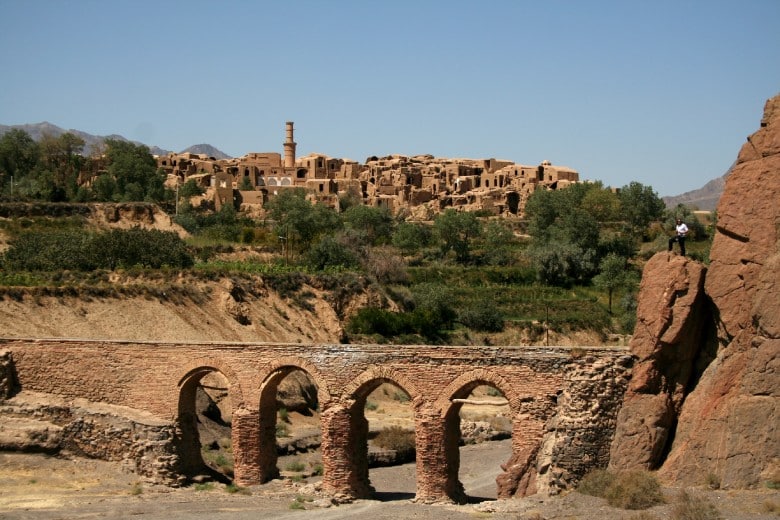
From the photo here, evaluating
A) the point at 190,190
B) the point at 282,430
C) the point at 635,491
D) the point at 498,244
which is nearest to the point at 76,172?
the point at 190,190

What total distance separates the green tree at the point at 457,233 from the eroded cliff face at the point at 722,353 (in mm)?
43569

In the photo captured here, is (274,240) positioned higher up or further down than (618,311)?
higher up

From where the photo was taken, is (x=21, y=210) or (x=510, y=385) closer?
(x=510, y=385)

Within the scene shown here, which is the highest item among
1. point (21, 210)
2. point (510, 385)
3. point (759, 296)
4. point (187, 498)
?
point (21, 210)

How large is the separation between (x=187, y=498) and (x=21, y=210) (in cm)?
3842

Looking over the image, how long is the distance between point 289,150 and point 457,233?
41670mm

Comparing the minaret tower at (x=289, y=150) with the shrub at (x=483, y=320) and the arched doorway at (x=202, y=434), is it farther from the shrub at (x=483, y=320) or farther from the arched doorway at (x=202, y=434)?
the arched doorway at (x=202, y=434)

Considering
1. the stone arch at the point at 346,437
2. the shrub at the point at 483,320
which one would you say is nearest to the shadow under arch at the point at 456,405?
the stone arch at the point at 346,437

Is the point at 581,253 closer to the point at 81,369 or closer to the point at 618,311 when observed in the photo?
the point at 618,311

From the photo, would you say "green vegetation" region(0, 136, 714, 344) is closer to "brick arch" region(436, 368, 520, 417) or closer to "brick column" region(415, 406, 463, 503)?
"brick column" region(415, 406, 463, 503)

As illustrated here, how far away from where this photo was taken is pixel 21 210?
62.3 m

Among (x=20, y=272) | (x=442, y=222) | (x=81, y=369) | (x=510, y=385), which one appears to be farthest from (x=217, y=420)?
(x=442, y=222)

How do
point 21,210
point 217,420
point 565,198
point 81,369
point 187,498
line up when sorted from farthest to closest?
point 565,198 → point 21,210 → point 217,420 → point 81,369 → point 187,498

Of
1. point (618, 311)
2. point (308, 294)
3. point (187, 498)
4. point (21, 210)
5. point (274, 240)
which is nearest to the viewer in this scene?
point (187, 498)
